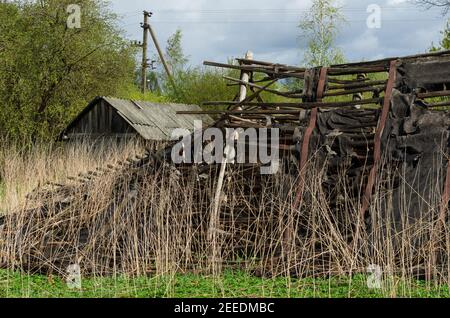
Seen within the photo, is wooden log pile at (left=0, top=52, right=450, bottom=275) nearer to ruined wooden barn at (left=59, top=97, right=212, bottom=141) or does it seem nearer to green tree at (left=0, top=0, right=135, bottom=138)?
ruined wooden barn at (left=59, top=97, right=212, bottom=141)

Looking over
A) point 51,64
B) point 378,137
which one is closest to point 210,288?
point 378,137

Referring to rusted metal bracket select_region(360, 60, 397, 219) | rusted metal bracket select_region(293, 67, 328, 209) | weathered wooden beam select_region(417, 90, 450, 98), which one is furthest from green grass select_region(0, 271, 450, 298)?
weathered wooden beam select_region(417, 90, 450, 98)

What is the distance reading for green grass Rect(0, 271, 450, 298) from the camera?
6.14 m

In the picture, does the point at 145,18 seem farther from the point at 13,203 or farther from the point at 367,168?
the point at 367,168

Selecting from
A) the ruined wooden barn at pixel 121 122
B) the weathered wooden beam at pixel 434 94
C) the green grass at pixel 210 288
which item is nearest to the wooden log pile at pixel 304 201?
the weathered wooden beam at pixel 434 94

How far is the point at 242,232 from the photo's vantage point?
27.4 feet

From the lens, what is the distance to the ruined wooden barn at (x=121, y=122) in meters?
20.7

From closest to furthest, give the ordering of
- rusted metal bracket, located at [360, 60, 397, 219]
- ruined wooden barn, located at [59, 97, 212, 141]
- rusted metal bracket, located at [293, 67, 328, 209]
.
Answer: rusted metal bracket, located at [360, 60, 397, 219]
rusted metal bracket, located at [293, 67, 328, 209]
ruined wooden barn, located at [59, 97, 212, 141]

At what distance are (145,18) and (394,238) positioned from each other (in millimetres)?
30141

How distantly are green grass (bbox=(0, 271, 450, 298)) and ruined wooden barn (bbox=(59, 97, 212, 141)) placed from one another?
43.7 feet

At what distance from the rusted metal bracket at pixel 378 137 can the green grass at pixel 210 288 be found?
104 centimetres

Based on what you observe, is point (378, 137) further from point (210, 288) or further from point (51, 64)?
point (51, 64)

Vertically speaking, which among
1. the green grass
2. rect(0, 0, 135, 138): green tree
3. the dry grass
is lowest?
the green grass

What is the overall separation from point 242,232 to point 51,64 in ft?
53.0
